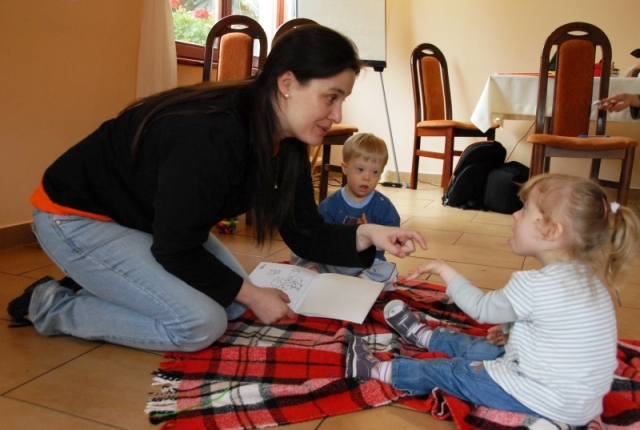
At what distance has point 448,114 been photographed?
4121mm

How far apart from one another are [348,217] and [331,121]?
0.73 meters

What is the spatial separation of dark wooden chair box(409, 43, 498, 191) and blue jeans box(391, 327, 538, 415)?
283cm

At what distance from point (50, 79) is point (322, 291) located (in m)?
1.34

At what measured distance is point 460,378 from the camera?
38.5 inches

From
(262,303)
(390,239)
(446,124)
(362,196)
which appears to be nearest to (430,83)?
(446,124)

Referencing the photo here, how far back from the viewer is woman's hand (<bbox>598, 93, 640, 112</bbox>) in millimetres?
2684

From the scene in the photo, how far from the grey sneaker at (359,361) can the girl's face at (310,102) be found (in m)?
0.45

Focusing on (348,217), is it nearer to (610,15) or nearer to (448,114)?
(448,114)

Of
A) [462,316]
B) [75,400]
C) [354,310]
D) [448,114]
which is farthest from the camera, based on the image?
[448,114]

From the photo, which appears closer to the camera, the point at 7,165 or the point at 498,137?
the point at 7,165

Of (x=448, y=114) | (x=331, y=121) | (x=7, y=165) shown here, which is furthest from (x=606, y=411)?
(x=448, y=114)

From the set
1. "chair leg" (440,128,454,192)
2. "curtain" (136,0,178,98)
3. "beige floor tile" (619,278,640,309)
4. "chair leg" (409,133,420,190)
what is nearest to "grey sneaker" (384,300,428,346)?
"beige floor tile" (619,278,640,309)

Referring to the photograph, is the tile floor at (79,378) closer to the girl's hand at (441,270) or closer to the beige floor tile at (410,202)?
the girl's hand at (441,270)

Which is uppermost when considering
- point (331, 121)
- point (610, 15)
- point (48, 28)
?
point (610, 15)
